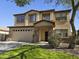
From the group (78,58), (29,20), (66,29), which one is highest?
(29,20)

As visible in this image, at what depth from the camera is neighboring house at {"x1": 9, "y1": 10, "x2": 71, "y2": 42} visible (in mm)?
39119

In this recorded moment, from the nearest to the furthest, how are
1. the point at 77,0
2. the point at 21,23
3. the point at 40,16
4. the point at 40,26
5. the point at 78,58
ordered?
the point at 78,58 < the point at 77,0 < the point at 40,26 < the point at 40,16 < the point at 21,23

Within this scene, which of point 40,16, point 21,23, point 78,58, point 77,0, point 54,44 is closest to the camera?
point 78,58

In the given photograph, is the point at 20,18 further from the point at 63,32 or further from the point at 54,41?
the point at 54,41

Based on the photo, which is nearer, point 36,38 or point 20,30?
point 36,38

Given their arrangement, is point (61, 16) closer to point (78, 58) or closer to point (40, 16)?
point (40, 16)

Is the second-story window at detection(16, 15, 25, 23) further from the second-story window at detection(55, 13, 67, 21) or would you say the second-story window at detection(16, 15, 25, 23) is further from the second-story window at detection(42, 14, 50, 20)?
the second-story window at detection(55, 13, 67, 21)

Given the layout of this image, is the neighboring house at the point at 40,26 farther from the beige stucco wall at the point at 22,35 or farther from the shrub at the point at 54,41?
the shrub at the point at 54,41

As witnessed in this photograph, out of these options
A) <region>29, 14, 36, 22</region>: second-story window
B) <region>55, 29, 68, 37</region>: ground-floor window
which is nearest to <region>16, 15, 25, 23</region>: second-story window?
<region>29, 14, 36, 22</region>: second-story window

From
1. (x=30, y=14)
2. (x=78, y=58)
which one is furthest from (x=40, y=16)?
(x=78, y=58)

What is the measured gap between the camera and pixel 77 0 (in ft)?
76.2

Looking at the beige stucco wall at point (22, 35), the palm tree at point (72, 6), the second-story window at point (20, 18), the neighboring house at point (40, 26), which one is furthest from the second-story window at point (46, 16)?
the palm tree at point (72, 6)

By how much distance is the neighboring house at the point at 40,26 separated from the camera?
3912 centimetres

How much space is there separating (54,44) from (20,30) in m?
19.9
